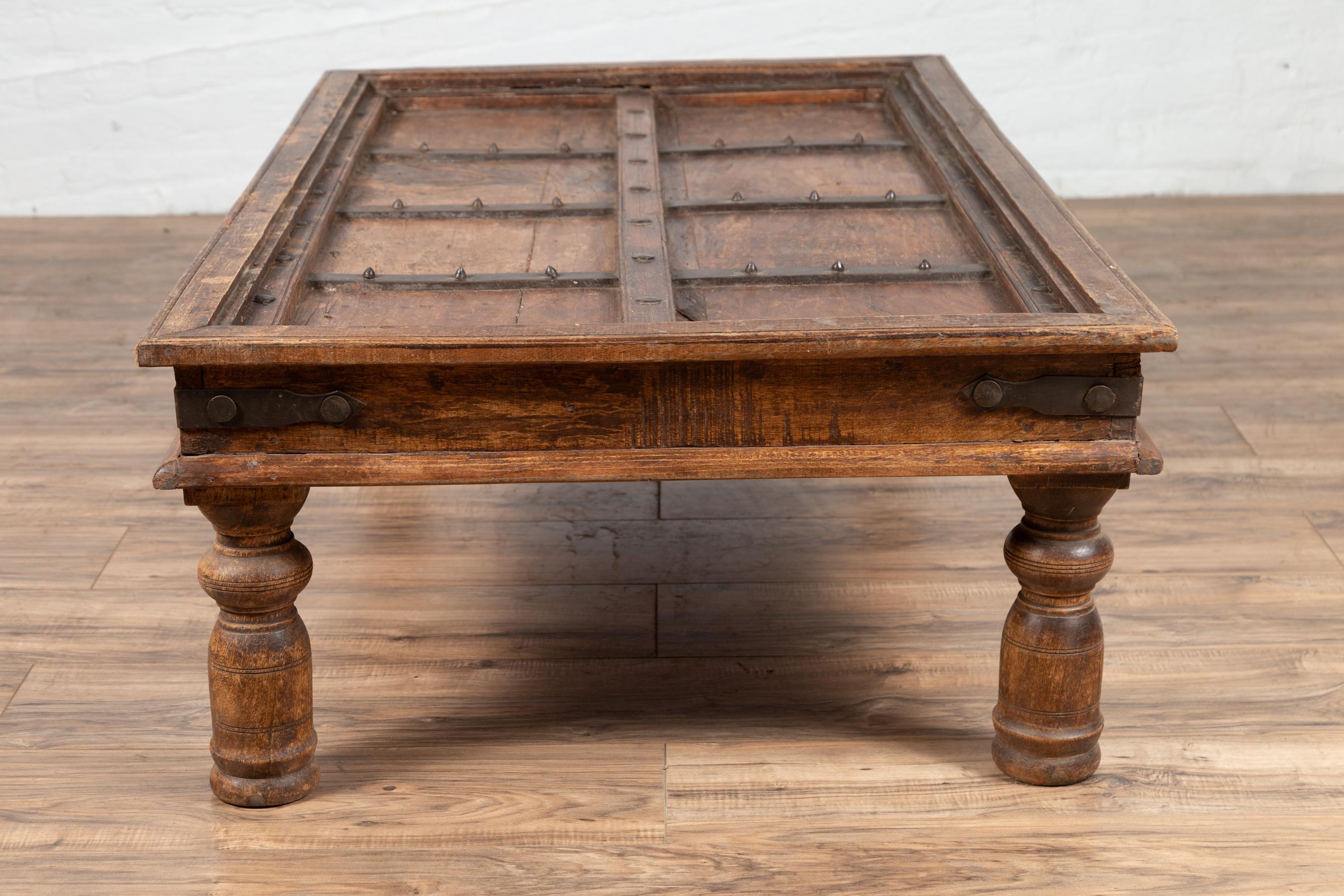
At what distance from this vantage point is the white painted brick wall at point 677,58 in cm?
480

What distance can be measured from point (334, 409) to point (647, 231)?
2.01 feet

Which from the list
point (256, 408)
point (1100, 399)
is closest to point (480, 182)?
point (256, 408)

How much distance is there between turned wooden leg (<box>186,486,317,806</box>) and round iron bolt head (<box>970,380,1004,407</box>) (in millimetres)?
779

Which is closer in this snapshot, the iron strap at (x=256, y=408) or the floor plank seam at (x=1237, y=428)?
the iron strap at (x=256, y=408)

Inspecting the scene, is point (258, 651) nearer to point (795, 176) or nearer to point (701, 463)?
point (701, 463)

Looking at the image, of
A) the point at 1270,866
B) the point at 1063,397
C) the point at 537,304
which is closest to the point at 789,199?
the point at 537,304

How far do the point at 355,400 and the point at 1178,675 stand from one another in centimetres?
129

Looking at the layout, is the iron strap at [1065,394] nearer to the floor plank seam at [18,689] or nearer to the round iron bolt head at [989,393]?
the round iron bolt head at [989,393]

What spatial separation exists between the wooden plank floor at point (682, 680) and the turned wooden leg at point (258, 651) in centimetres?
5

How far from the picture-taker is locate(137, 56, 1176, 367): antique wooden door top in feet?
5.63

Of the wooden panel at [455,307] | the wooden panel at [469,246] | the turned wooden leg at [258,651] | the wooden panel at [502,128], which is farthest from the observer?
the wooden panel at [502,128]

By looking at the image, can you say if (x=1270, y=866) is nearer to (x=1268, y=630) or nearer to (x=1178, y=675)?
(x=1178, y=675)

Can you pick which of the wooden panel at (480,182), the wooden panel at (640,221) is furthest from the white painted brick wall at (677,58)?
the wooden panel at (480,182)

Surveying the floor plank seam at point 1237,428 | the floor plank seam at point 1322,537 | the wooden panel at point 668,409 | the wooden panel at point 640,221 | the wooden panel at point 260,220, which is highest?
the wooden panel at point 260,220
